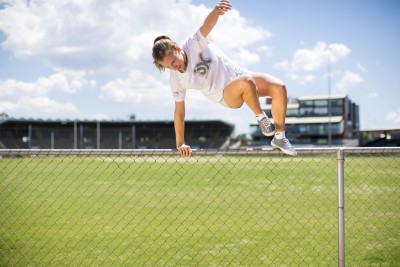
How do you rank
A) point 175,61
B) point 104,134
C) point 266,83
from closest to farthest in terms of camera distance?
1. point 175,61
2. point 266,83
3. point 104,134

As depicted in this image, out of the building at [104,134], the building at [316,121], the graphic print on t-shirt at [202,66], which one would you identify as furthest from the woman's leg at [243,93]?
the building at [104,134]

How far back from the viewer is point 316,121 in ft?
190

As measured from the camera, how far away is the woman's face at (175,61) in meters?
3.24

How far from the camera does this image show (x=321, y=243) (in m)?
6.11

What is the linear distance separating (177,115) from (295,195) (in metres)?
8.56

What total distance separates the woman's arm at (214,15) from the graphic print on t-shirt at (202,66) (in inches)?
8.8

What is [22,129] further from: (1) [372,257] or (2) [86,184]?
Result: (1) [372,257]

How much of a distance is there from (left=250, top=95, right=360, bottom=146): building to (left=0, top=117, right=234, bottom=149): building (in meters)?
8.40

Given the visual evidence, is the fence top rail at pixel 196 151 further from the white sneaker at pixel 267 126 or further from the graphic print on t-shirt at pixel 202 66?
the graphic print on t-shirt at pixel 202 66

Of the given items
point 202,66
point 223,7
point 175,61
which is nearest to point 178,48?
point 175,61

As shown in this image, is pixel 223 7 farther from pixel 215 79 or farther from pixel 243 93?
pixel 243 93

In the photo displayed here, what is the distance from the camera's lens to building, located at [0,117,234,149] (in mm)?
56938

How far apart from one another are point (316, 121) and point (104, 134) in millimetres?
36837

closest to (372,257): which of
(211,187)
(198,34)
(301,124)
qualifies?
(198,34)
